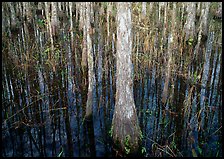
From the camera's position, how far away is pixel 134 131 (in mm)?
5336

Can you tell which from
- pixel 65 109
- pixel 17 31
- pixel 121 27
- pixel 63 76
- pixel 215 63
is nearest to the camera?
pixel 121 27

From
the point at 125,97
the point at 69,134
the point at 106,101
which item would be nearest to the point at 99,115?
the point at 106,101

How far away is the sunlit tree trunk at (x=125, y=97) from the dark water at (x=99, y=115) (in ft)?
1.46

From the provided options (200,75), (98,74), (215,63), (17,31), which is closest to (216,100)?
(200,75)

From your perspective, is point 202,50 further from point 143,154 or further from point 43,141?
point 43,141

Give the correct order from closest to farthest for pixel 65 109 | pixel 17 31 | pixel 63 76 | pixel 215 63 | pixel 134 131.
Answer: pixel 134 131, pixel 65 109, pixel 63 76, pixel 215 63, pixel 17 31

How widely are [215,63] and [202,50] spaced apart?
6.32 feet

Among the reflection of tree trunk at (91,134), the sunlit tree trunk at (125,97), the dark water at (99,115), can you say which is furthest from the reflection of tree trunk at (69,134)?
the sunlit tree trunk at (125,97)

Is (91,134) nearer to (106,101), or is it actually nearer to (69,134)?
(69,134)

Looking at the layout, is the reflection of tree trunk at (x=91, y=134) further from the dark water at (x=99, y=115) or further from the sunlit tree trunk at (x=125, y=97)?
the sunlit tree trunk at (x=125, y=97)

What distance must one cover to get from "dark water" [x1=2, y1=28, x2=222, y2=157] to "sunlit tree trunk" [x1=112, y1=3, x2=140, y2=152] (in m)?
0.44

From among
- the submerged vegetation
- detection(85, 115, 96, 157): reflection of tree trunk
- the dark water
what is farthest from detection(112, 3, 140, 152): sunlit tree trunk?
detection(85, 115, 96, 157): reflection of tree trunk

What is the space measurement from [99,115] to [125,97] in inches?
71.3

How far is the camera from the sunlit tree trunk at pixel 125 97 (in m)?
4.88
